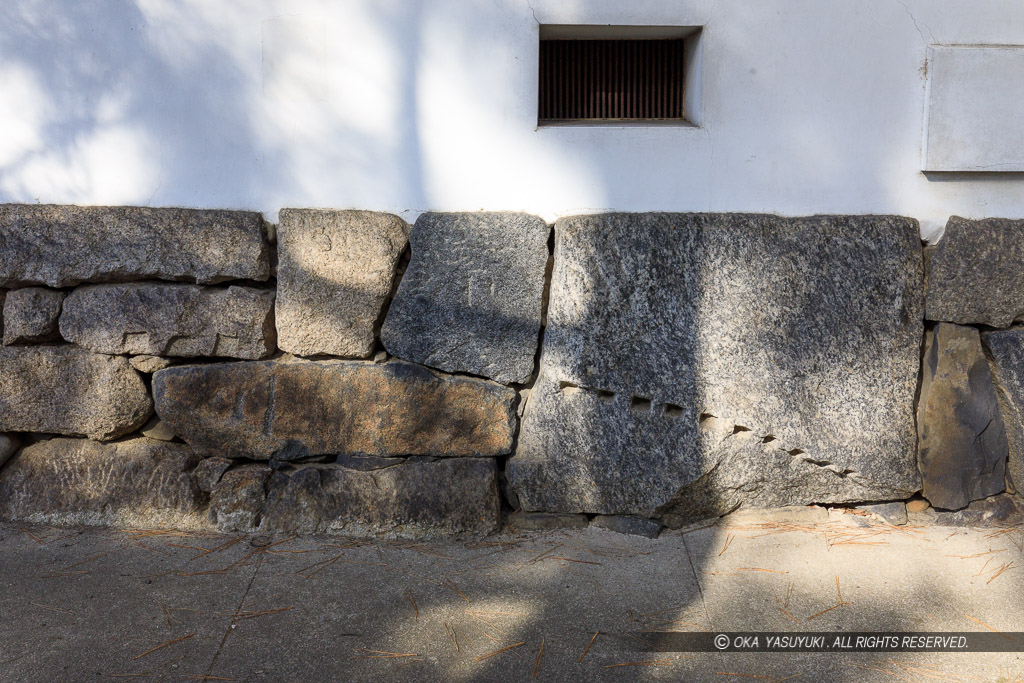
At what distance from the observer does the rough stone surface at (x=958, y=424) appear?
8.91ft

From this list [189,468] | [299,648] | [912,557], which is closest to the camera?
[299,648]

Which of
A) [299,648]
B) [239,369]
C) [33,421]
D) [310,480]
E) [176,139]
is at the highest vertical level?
[176,139]

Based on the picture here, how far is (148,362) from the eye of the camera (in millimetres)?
2752

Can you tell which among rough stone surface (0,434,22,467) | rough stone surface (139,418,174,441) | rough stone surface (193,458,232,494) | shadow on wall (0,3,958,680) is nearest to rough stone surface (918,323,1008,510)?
shadow on wall (0,3,958,680)

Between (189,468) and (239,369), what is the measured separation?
412 mm

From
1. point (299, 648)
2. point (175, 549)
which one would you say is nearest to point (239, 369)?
point (175, 549)

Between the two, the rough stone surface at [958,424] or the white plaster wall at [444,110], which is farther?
the rough stone surface at [958,424]

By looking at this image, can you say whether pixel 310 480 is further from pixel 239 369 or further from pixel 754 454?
pixel 754 454

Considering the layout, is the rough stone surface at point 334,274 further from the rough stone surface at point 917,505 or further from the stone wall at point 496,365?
the rough stone surface at point 917,505

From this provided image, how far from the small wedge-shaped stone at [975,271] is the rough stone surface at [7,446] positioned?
10.8ft

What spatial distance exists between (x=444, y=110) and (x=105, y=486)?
178 centimetres

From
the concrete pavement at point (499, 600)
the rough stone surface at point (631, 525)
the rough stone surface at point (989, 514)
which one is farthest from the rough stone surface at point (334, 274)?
the rough stone surface at point (989, 514)

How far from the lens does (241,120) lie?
2.67 meters

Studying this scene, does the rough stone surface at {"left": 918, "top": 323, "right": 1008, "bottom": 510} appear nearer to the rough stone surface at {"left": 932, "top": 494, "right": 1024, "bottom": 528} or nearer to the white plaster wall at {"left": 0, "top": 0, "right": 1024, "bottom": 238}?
the rough stone surface at {"left": 932, "top": 494, "right": 1024, "bottom": 528}
